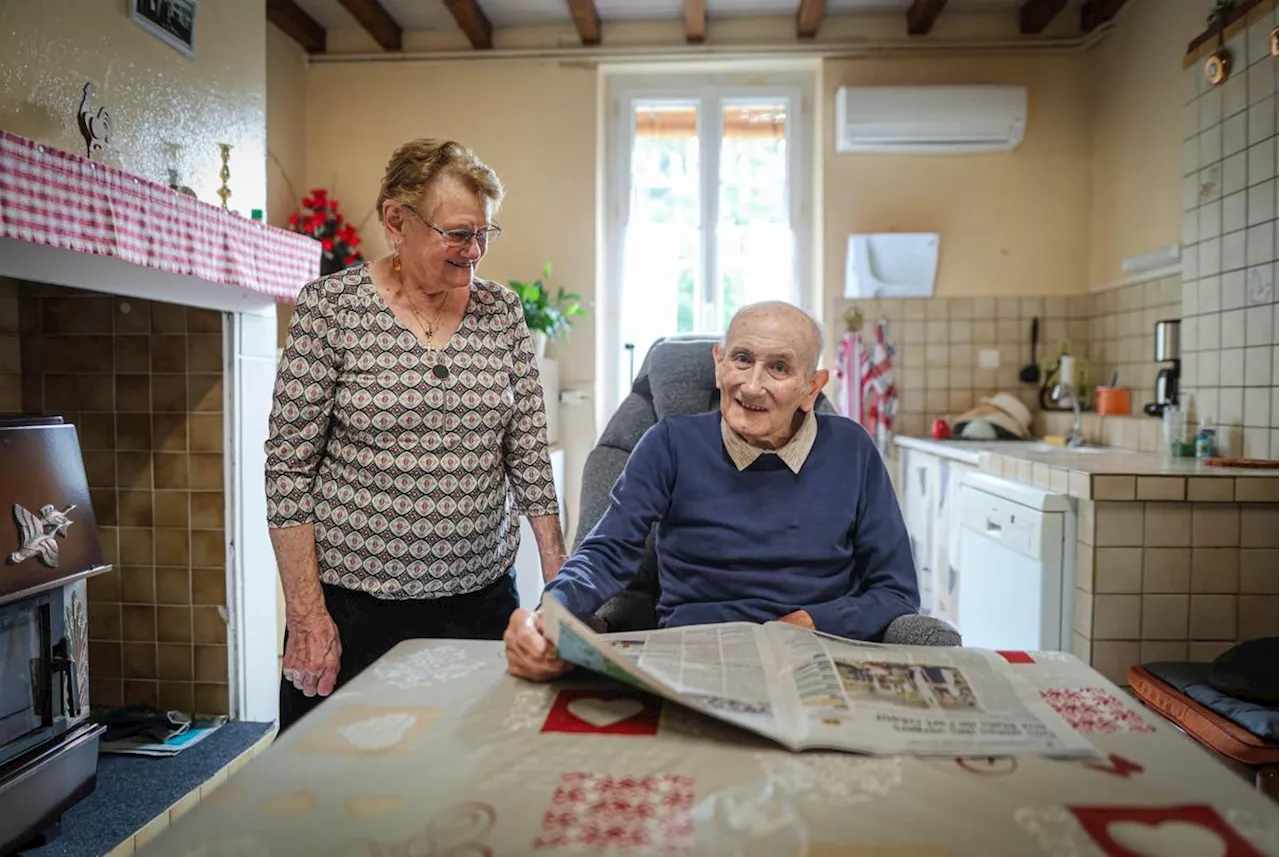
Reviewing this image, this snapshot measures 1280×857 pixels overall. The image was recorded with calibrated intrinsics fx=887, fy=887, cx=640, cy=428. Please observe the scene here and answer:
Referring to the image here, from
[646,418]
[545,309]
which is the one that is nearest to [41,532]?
[646,418]

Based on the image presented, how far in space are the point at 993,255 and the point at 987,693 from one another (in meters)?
3.69

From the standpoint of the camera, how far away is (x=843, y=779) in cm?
71

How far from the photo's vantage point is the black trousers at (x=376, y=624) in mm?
1462

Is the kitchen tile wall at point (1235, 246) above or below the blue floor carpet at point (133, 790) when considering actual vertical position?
above

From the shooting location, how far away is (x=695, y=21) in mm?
4074

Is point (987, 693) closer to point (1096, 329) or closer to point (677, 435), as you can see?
point (677, 435)

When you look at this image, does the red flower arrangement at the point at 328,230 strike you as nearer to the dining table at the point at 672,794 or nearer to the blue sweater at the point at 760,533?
the blue sweater at the point at 760,533

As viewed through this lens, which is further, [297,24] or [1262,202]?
[297,24]

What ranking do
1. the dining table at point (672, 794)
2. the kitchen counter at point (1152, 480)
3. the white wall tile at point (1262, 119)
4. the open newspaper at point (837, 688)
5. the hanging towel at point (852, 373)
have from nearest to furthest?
the dining table at point (672, 794)
the open newspaper at point (837, 688)
the kitchen counter at point (1152, 480)
the white wall tile at point (1262, 119)
the hanging towel at point (852, 373)

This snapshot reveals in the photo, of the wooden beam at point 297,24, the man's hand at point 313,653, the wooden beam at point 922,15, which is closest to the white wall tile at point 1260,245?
the wooden beam at point 922,15

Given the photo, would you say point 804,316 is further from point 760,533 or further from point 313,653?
point 313,653

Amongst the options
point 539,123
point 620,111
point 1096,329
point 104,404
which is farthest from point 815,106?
point 104,404

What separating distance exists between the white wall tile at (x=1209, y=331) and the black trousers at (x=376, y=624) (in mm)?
2522

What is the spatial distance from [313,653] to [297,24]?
3.71 metres
